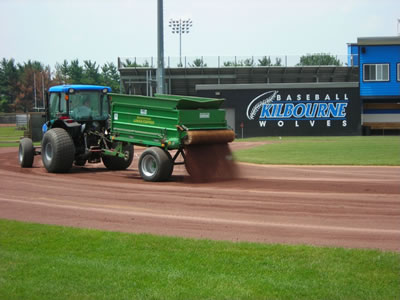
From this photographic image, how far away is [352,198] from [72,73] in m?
71.3

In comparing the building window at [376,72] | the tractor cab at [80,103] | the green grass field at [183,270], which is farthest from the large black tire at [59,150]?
the building window at [376,72]

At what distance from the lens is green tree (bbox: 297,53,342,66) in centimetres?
5766

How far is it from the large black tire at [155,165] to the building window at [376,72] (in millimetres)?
37361

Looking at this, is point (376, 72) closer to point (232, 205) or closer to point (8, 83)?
point (232, 205)

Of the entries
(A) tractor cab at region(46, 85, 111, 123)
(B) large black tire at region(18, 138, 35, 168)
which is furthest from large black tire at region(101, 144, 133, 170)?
(B) large black tire at region(18, 138, 35, 168)

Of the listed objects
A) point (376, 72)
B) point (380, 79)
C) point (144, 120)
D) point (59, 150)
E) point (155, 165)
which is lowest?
point (155, 165)

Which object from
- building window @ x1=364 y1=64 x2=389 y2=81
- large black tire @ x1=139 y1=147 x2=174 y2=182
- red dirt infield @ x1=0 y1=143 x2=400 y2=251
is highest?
building window @ x1=364 y1=64 x2=389 y2=81

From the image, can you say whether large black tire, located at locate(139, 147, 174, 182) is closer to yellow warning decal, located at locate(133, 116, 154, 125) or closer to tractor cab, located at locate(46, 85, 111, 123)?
yellow warning decal, located at locate(133, 116, 154, 125)

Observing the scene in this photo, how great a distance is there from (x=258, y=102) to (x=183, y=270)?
40.0 meters

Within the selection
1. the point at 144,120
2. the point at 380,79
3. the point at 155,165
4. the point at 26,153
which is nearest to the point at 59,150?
the point at 26,153

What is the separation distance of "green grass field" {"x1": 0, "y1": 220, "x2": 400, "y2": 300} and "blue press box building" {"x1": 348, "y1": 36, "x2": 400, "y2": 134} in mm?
43217

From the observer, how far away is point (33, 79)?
8075 centimetres

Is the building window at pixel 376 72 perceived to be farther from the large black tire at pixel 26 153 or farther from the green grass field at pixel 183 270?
the green grass field at pixel 183 270

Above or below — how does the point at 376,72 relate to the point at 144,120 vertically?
above
